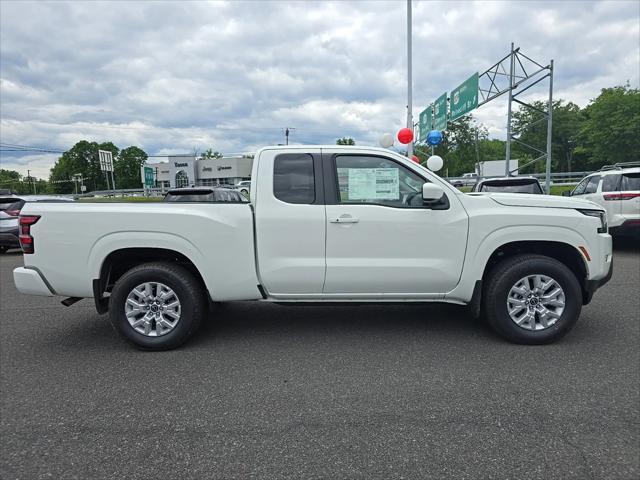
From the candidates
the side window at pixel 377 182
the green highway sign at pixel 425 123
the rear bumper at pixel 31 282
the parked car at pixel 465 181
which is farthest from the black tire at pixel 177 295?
the parked car at pixel 465 181

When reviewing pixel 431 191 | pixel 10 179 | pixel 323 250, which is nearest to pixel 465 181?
pixel 431 191

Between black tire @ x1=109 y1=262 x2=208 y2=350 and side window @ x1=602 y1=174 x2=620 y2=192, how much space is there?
8.79 meters

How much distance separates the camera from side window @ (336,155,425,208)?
13.1ft

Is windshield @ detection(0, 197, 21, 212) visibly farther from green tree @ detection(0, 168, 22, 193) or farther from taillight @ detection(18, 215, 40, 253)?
green tree @ detection(0, 168, 22, 193)

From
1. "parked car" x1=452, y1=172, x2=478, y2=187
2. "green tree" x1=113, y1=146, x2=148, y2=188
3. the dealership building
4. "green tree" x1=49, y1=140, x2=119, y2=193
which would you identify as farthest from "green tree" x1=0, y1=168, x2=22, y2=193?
"parked car" x1=452, y1=172, x2=478, y2=187

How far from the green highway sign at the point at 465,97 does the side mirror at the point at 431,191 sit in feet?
46.7

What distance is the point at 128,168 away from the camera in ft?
356

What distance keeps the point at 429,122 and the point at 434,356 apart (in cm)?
1894

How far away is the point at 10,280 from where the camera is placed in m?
7.61

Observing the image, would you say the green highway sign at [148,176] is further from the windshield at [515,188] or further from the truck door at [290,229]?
the truck door at [290,229]

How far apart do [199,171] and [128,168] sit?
34033 millimetres

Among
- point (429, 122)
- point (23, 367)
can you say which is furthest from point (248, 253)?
point (429, 122)

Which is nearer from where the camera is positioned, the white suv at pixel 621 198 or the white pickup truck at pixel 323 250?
the white pickup truck at pixel 323 250

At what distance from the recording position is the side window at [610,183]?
8.68 m
